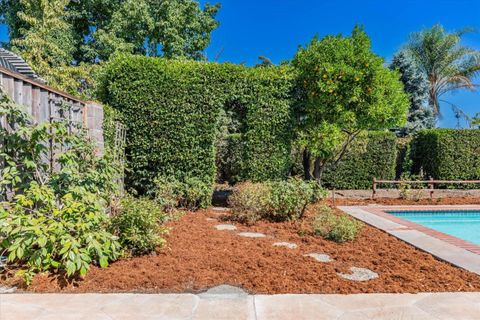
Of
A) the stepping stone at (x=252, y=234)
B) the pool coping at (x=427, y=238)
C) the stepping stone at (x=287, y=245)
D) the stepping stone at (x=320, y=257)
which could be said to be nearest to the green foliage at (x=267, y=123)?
the pool coping at (x=427, y=238)

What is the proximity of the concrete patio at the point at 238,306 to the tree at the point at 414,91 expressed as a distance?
54.4ft

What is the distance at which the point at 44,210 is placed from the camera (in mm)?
3859

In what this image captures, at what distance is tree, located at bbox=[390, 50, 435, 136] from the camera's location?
18.1m

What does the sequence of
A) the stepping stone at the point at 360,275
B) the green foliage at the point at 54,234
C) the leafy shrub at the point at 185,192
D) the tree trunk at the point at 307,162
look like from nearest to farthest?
the green foliage at the point at 54,234, the stepping stone at the point at 360,275, the leafy shrub at the point at 185,192, the tree trunk at the point at 307,162

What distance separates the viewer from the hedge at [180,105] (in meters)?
8.02

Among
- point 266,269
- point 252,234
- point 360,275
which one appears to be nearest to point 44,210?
point 266,269

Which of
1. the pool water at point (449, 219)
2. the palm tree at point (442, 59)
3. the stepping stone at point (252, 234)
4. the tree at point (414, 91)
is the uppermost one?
the palm tree at point (442, 59)

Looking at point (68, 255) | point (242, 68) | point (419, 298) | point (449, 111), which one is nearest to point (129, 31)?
point (242, 68)

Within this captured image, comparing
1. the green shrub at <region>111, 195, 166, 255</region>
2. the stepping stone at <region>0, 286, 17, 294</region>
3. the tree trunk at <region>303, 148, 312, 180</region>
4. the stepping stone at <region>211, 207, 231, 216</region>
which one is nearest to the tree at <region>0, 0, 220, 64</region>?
the tree trunk at <region>303, 148, 312, 180</region>

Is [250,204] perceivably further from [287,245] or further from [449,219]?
[449,219]

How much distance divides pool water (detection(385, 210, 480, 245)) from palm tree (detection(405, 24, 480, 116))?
45.8 feet

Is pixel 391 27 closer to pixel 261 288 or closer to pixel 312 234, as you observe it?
pixel 312 234

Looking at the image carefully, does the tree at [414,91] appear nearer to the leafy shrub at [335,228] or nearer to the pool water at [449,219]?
the pool water at [449,219]

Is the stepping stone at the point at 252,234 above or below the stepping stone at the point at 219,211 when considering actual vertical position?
below
